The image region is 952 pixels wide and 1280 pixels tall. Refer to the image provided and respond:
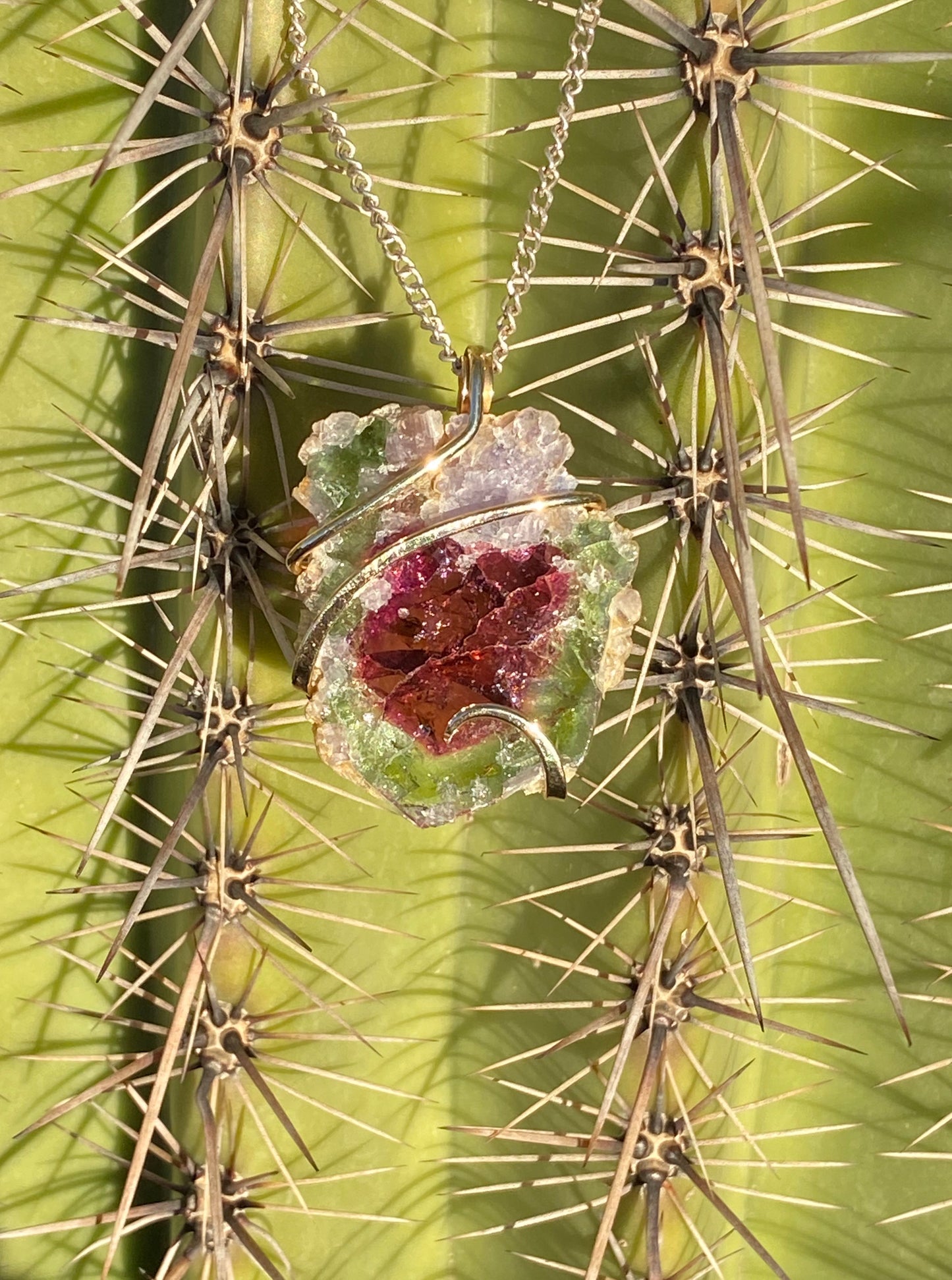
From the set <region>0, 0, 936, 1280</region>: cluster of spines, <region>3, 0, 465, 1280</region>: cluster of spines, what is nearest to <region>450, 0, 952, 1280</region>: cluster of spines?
<region>0, 0, 936, 1280</region>: cluster of spines

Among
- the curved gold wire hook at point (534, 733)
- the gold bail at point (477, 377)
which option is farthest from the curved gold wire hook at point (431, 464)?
the curved gold wire hook at point (534, 733)

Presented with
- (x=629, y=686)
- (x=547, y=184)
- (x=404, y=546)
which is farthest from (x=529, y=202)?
(x=629, y=686)

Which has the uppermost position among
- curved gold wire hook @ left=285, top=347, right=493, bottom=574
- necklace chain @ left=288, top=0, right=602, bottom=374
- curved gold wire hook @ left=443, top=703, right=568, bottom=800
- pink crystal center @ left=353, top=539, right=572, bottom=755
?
necklace chain @ left=288, top=0, right=602, bottom=374

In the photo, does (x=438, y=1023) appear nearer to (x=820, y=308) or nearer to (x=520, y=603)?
(x=520, y=603)

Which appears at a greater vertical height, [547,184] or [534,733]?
[547,184]

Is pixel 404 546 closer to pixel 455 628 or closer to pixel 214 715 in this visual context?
pixel 455 628

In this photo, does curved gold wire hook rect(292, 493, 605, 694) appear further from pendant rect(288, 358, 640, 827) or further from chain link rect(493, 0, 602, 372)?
chain link rect(493, 0, 602, 372)
